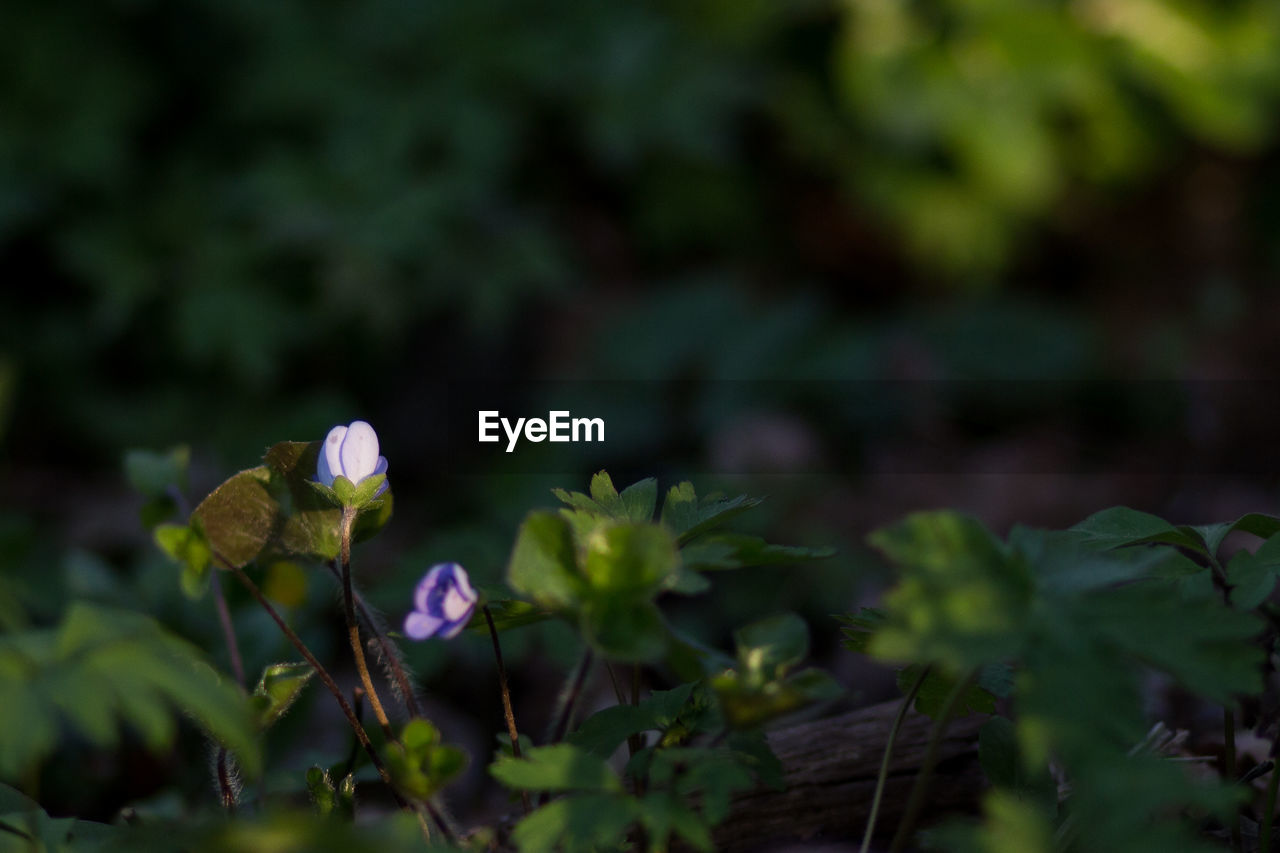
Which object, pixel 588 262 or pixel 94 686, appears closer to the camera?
pixel 94 686

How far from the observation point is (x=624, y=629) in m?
0.71

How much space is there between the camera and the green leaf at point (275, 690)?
2.74 feet

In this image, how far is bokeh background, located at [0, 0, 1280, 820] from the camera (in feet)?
9.70

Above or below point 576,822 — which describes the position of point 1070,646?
above

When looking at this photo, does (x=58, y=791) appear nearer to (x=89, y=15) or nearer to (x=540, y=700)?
(x=540, y=700)

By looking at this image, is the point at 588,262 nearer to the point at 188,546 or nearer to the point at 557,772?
the point at 188,546

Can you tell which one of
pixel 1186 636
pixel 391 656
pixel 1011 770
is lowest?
pixel 1011 770

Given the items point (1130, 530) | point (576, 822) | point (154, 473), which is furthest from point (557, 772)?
point (154, 473)

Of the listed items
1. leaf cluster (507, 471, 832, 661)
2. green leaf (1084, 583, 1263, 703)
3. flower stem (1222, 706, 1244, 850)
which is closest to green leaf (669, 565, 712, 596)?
leaf cluster (507, 471, 832, 661)

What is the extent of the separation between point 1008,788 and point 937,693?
10cm

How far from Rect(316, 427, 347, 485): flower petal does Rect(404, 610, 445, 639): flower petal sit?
5.4 inches

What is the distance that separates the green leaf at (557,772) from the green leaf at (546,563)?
0.10 m

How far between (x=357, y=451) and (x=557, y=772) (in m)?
0.32

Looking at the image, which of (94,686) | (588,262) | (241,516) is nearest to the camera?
(94,686)
